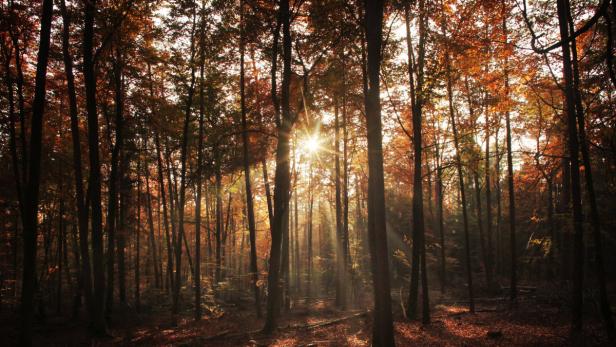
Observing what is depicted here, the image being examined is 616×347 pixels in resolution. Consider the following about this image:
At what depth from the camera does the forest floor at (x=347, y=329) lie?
10109 millimetres

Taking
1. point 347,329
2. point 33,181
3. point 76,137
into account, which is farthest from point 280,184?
point 76,137

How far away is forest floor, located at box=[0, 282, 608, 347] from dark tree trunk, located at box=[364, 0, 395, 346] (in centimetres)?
260

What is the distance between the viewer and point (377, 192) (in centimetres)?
810

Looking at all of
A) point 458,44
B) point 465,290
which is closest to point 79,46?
point 458,44

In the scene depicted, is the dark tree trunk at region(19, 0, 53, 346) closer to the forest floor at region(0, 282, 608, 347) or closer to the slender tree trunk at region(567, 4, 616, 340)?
the forest floor at region(0, 282, 608, 347)

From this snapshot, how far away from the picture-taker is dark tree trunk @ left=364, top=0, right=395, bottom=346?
7.94 m

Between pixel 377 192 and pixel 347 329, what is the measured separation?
7.13 meters

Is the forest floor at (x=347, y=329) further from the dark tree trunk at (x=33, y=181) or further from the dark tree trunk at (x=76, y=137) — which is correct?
the dark tree trunk at (x=33, y=181)

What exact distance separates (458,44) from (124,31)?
1207cm

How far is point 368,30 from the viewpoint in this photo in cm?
819

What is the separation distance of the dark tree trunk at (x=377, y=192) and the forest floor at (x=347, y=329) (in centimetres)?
260

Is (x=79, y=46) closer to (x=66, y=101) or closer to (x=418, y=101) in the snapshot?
(x=66, y=101)

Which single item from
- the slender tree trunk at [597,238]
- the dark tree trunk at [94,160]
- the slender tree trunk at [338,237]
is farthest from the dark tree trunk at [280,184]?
the slender tree trunk at [597,238]

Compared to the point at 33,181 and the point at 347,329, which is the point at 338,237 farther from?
the point at 33,181
